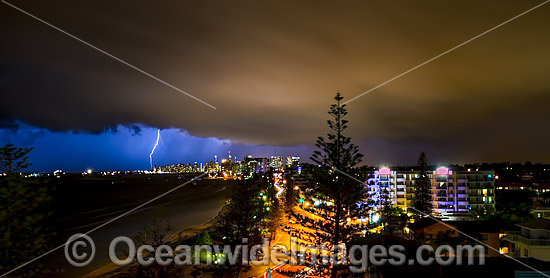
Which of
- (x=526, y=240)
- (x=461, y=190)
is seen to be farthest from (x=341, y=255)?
(x=461, y=190)

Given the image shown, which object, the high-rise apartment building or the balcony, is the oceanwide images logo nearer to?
the balcony

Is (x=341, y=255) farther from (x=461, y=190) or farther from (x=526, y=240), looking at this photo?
(x=461, y=190)

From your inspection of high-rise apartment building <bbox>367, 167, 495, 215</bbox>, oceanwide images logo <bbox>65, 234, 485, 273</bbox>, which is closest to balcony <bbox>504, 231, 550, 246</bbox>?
oceanwide images logo <bbox>65, 234, 485, 273</bbox>

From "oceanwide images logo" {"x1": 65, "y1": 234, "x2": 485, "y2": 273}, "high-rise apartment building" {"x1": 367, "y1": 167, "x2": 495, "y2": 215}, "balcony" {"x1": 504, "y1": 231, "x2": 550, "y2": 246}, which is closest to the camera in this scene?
"oceanwide images logo" {"x1": 65, "y1": 234, "x2": 485, "y2": 273}

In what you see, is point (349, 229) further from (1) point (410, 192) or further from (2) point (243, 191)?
(1) point (410, 192)

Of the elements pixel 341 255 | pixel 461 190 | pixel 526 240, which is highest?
pixel 461 190

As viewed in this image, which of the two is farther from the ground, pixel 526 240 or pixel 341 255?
pixel 341 255

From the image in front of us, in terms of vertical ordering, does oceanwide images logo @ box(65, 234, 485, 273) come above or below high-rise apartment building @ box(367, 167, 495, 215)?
below

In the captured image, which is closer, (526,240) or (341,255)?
(341,255)

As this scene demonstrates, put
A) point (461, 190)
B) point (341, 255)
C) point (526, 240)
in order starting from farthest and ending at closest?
point (461, 190) → point (526, 240) → point (341, 255)

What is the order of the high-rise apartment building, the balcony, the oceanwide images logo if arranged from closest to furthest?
1. the oceanwide images logo
2. the balcony
3. the high-rise apartment building

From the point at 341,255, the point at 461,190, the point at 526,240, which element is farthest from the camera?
the point at 461,190

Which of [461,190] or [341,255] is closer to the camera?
[341,255]

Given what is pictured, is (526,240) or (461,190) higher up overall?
(461,190)
